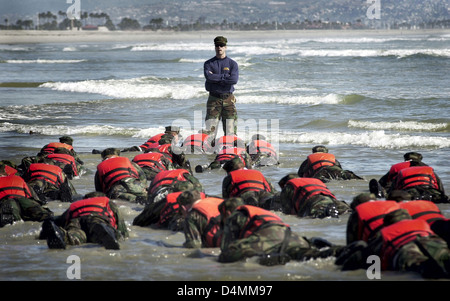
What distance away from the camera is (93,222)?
885 centimetres

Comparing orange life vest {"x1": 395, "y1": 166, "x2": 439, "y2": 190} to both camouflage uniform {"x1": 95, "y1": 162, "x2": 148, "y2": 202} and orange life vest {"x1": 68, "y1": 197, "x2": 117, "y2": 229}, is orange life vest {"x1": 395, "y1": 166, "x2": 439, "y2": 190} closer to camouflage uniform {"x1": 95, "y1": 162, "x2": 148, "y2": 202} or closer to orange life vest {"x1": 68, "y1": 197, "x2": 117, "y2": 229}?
camouflage uniform {"x1": 95, "y1": 162, "x2": 148, "y2": 202}

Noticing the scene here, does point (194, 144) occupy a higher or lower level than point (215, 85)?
lower

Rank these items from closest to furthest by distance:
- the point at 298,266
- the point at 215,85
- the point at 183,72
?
1. the point at 298,266
2. the point at 215,85
3. the point at 183,72

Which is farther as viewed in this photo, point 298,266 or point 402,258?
point 298,266

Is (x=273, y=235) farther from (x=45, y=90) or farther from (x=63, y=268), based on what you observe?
(x=45, y=90)

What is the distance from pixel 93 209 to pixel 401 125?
45.7 feet

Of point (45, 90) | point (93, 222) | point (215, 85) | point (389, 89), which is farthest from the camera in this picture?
point (45, 90)

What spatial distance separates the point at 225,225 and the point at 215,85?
7.62 meters

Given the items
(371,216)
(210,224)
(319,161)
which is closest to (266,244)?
(210,224)

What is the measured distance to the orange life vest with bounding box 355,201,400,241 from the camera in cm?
771

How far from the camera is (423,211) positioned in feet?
26.0

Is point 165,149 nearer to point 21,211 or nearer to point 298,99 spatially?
point 21,211

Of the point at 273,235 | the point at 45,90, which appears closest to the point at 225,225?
the point at 273,235

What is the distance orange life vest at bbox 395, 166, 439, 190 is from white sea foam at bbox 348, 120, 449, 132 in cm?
1018
